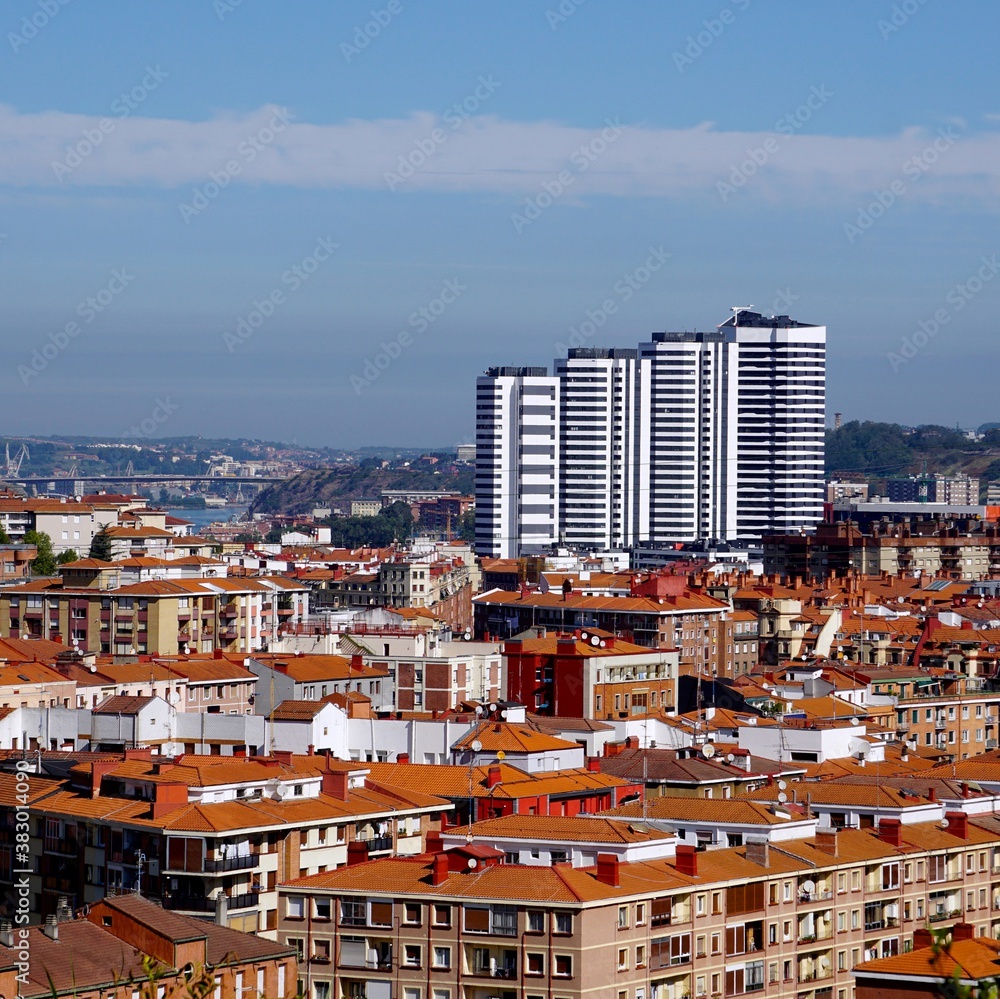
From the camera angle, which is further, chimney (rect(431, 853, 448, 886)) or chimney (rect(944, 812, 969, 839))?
chimney (rect(944, 812, 969, 839))

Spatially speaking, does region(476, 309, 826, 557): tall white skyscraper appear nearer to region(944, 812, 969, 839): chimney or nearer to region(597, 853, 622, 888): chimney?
region(944, 812, 969, 839): chimney

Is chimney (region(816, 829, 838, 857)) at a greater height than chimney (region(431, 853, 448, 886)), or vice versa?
chimney (region(431, 853, 448, 886))

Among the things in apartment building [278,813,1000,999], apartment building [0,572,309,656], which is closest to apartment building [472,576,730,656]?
apartment building [0,572,309,656]

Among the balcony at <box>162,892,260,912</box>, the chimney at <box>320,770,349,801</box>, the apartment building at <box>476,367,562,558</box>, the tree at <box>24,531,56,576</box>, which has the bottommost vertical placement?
the balcony at <box>162,892,260,912</box>

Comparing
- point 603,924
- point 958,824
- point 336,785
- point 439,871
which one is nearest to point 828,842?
point 958,824

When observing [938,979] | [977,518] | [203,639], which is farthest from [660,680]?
[977,518]

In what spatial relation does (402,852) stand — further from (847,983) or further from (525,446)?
(525,446)
